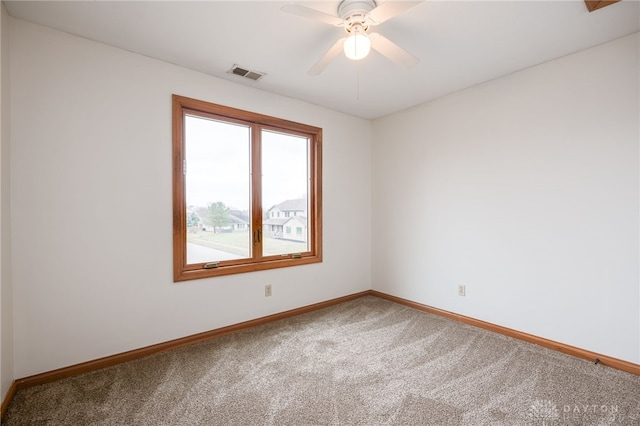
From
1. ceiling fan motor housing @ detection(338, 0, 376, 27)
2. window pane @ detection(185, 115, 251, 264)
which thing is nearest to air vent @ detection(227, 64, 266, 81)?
window pane @ detection(185, 115, 251, 264)

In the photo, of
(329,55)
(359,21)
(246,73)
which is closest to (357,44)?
(359,21)

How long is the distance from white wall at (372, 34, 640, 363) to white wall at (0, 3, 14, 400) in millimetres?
3669

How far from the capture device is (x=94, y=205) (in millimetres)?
2264

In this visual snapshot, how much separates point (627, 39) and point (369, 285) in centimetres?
355

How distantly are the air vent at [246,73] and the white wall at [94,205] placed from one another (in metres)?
0.22

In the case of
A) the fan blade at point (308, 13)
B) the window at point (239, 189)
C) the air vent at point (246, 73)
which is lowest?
the window at point (239, 189)

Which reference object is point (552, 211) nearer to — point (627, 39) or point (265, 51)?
point (627, 39)

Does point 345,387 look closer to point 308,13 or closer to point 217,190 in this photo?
point 217,190

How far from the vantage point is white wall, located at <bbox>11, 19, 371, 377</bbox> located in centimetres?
203

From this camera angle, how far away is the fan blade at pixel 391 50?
1891 millimetres

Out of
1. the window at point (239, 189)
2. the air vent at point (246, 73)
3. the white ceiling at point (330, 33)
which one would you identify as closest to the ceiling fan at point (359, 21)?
the white ceiling at point (330, 33)

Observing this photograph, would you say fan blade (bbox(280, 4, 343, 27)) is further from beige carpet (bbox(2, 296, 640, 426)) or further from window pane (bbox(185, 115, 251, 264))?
beige carpet (bbox(2, 296, 640, 426))

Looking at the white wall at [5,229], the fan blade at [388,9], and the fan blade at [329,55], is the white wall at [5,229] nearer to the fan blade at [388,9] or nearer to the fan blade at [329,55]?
the fan blade at [329,55]

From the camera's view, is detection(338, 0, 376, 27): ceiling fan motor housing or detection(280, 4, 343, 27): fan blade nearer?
detection(280, 4, 343, 27): fan blade
